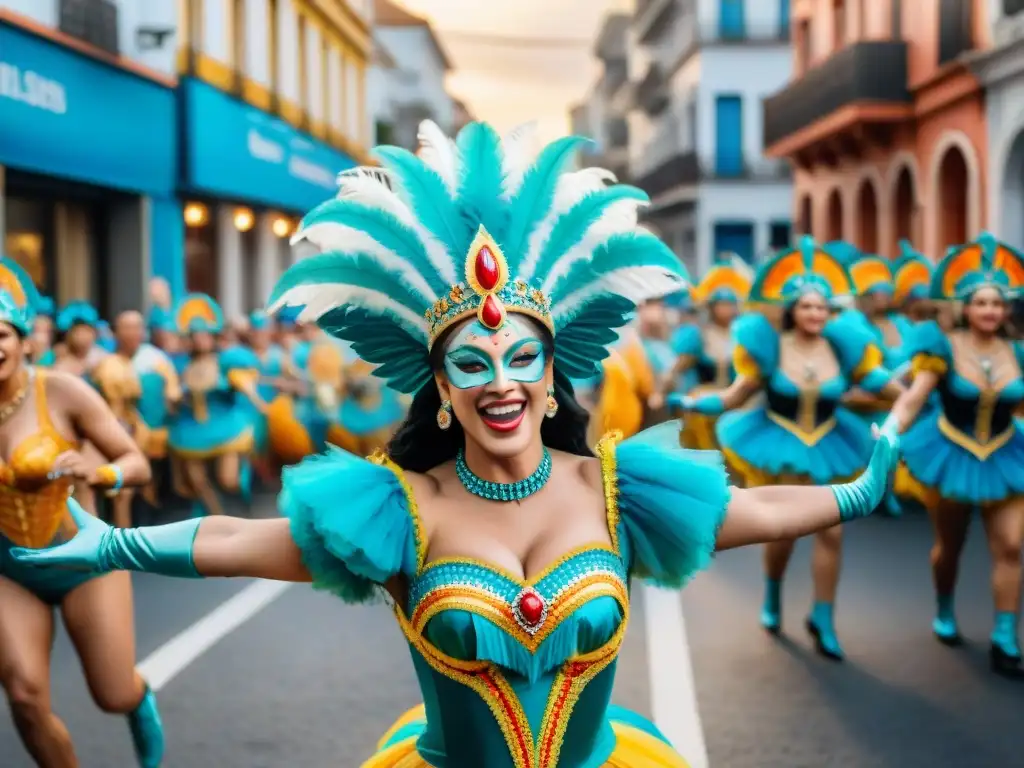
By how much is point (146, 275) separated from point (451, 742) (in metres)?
17.7

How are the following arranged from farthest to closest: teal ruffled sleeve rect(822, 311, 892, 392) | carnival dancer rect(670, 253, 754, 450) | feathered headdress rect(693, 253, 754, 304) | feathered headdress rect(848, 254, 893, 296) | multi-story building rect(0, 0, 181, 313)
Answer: multi-story building rect(0, 0, 181, 313) → feathered headdress rect(848, 254, 893, 296) → feathered headdress rect(693, 253, 754, 304) → carnival dancer rect(670, 253, 754, 450) → teal ruffled sleeve rect(822, 311, 892, 392)

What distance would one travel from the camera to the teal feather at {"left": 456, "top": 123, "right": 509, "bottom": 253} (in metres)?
3.59

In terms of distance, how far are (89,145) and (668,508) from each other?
615 inches

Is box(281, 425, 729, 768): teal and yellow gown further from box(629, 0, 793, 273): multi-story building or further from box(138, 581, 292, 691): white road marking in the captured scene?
box(629, 0, 793, 273): multi-story building

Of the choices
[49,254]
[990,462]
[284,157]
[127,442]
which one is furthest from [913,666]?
[284,157]

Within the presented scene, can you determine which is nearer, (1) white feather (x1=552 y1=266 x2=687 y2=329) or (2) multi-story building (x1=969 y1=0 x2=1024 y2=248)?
(1) white feather (x1=552 y1=266 x2=687 y2=329)

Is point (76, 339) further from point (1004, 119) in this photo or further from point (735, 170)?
point (735, 170)

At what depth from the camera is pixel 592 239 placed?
369 cm

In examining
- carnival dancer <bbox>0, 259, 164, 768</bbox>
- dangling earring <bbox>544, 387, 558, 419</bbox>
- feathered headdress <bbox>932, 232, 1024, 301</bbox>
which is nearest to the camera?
dangling earring <bbox>544, 387, 558, 419</bbox>

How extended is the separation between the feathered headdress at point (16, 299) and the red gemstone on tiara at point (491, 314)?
2.47 metres

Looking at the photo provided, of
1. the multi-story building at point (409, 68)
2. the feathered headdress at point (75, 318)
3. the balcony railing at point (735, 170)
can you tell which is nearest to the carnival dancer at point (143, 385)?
the feathered headdress at point (75, 318)

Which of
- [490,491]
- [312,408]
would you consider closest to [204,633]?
[490,491]

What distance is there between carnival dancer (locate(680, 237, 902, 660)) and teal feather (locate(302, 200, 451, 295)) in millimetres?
4454

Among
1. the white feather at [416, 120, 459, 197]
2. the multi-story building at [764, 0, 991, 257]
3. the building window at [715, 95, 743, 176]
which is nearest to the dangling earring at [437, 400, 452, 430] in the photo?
the white feather at [416, 120, 459, 197]
